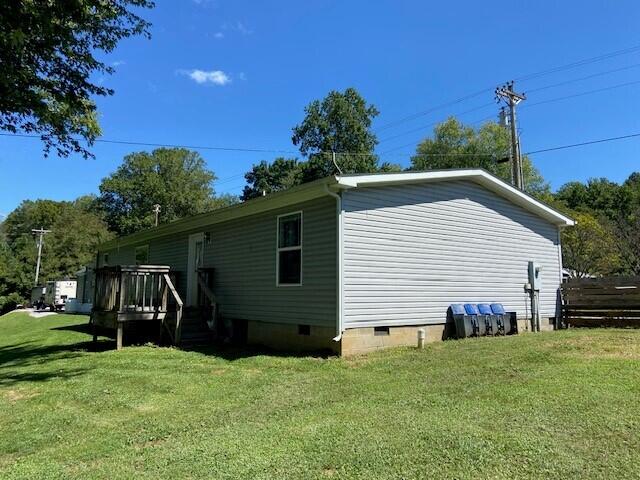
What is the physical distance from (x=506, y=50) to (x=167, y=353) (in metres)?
15.4

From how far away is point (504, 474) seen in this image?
3396mm

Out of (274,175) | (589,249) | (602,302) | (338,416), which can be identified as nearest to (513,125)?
(589,249)

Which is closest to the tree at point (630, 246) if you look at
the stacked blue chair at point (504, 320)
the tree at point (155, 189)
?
the stacked blue chair at point (504, 320)

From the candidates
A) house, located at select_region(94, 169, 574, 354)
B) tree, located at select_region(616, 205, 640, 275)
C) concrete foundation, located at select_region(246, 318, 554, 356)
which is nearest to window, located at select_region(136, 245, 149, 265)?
house, located at select_region(94, 169, 574, 354)

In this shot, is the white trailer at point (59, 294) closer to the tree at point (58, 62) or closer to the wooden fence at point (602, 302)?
the tree at point (58, 62)

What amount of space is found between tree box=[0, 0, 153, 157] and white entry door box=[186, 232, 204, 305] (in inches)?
150

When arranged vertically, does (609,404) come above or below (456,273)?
below

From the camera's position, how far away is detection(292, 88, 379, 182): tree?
122 feet

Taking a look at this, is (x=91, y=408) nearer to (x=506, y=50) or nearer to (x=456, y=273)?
(x=456, y=273)

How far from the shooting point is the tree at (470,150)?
3541 centimetres

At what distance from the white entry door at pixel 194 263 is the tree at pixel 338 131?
23600 millimetres

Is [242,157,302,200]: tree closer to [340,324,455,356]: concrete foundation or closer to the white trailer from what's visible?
the white trailer

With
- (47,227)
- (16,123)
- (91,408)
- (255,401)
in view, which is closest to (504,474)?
(255,401)

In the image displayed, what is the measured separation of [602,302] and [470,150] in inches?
991
